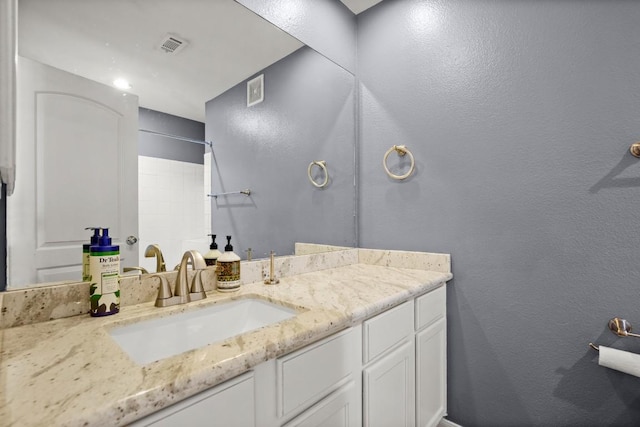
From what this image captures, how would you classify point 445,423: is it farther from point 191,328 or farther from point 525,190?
point 191,328

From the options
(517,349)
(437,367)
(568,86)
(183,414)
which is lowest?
(437,367)

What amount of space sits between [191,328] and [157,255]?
0.29m

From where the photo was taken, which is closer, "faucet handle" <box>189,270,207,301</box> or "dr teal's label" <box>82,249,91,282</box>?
"dr teal's label" <box>82,249,91,282</box>

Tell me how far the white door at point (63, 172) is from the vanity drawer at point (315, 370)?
2.20 feet

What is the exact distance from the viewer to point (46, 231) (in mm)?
834

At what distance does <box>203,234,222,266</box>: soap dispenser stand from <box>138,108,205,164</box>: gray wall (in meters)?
0.33

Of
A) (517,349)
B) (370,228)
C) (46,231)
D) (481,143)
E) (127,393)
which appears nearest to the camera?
(127,393)

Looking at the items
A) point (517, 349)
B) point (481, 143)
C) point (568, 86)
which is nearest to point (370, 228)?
point (481, 143)

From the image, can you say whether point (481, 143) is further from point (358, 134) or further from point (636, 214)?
point (358, 134)

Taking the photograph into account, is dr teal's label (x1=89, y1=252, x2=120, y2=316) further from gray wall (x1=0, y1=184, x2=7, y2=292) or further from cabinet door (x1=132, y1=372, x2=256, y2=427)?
cabinet door (x1=132, y1=372, x2=256, y2=427)

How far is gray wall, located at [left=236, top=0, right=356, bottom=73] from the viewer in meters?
1.46

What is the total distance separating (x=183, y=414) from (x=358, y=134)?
1.71 meters

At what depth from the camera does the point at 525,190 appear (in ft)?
4.31

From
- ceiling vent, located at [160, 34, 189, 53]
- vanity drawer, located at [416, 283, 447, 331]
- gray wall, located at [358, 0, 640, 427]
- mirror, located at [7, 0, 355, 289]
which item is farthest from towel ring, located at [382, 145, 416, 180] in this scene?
ceiling vent, located at [160, 34, 189, 53]
